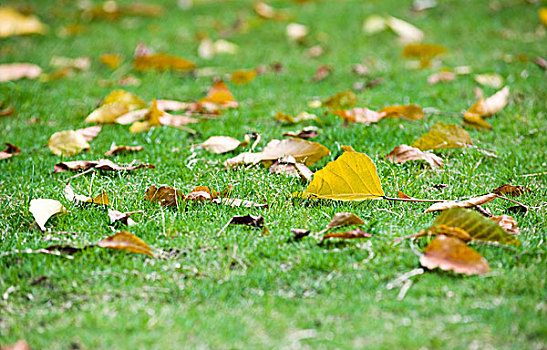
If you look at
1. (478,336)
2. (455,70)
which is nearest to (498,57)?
(455,70)

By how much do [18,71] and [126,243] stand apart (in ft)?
7.77

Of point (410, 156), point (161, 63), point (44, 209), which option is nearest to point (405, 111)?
point (410, 156)

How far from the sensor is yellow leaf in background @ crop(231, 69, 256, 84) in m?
3.13

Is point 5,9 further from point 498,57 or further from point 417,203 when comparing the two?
point 417,203

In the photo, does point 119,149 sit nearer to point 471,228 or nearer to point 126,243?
point 126,243

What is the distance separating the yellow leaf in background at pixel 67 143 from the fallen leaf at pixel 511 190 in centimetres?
149

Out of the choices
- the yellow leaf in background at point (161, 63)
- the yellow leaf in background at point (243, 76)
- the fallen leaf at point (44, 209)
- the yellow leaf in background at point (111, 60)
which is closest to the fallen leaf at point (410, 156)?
the fallen leaf at point (44, 209)

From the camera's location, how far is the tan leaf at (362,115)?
242 cm

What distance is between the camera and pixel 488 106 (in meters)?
2.53

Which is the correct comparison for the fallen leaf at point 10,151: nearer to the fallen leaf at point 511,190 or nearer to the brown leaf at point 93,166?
the brown leaf at point 93,166

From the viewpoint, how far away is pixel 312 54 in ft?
12.0

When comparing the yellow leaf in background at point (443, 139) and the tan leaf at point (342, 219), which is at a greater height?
the tan leaf at point (342, 219)

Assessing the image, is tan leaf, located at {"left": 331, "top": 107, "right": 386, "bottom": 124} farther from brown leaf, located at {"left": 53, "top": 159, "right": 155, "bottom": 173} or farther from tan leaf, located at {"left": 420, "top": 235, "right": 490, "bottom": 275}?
tan leaf, located at {"left": 420, "top": 235, "right": 490, "bottom": 275}

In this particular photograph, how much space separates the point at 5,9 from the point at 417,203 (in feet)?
13.5
